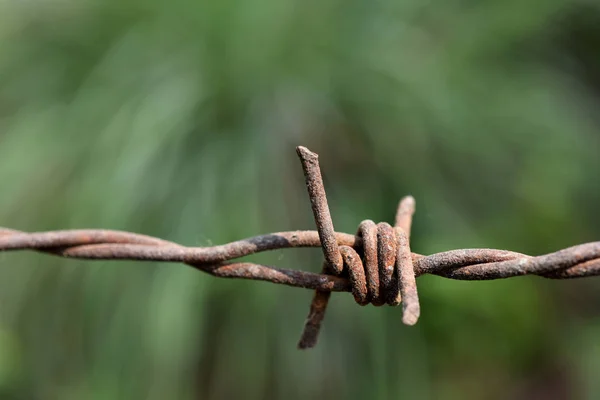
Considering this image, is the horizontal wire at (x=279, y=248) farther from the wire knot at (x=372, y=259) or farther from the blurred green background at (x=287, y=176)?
the blurred green background at (x=287, y=176)

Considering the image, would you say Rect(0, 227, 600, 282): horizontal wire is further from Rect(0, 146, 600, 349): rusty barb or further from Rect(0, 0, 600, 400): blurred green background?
Rect(0, 0, 600, 400): blurred green background

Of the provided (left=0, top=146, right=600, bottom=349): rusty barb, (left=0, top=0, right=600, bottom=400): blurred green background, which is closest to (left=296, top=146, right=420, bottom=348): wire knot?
(left=0, top=146, right=600, bottom=349): rusty barb

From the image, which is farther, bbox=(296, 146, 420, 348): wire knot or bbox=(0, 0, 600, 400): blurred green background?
bbox=(0, 0, 600, 400): blurred green background

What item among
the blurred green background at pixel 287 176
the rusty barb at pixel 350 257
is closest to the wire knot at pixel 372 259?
the rusty barb at pixel 350 257

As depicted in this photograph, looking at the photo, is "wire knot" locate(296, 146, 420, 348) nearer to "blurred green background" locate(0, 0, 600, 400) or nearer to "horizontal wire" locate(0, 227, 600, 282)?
"horizontal wire" locate(0, 227, 600, 282)

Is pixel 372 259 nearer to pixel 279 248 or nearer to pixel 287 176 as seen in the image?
pixel 279 248

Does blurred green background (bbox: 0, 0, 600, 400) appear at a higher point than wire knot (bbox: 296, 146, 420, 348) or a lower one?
higher

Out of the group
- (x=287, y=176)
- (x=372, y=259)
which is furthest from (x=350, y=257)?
(x=287, y=176)

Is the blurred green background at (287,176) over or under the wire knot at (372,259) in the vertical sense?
over
